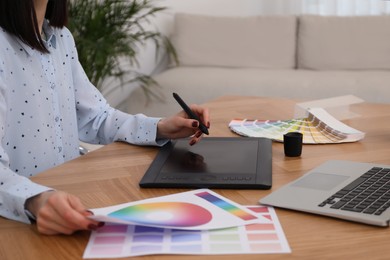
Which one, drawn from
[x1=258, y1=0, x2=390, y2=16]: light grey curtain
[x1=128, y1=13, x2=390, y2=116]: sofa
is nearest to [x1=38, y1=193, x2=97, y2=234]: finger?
[x1=128, y1=13, x2=390, y2=116]: sofa

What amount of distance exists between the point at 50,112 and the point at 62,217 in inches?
22.8

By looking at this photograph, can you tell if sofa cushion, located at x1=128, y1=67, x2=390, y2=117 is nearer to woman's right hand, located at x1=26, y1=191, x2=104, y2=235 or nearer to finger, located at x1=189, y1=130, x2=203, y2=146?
finger, located at x1=189, y1=130, x2=203, y2=146

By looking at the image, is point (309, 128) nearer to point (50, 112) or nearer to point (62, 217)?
point (50, 112)

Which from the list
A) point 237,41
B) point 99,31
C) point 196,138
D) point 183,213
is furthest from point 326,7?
point 183,213

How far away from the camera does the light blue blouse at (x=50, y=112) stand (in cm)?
131

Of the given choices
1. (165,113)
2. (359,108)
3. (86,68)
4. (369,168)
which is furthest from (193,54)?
(369,168)

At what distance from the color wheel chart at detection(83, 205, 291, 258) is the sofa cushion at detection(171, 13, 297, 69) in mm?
3143

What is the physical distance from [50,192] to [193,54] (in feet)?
10.5

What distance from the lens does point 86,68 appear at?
9.83 feet

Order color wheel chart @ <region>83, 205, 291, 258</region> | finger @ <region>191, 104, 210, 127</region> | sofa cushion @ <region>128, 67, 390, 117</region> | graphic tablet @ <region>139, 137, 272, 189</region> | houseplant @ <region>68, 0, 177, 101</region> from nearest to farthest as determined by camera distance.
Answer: color wheel chart @ <region>83, 205, 291, 258</region> → graphic tablet @ <region>139, 137, 272, 189</region> → finger @ <region>191, 104, 210, 127</region> → houseplant @ <region>68, 0, 177, 101</region> → sofa cushion @ <region>128, 67, 390, 117</region>

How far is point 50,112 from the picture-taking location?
4.55 feet

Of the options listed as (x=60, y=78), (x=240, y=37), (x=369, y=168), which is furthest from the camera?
(x=240, y=37)

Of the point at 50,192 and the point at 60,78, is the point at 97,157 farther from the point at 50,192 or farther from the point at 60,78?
the point at 50,192

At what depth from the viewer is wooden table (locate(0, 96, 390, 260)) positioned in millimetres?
823
